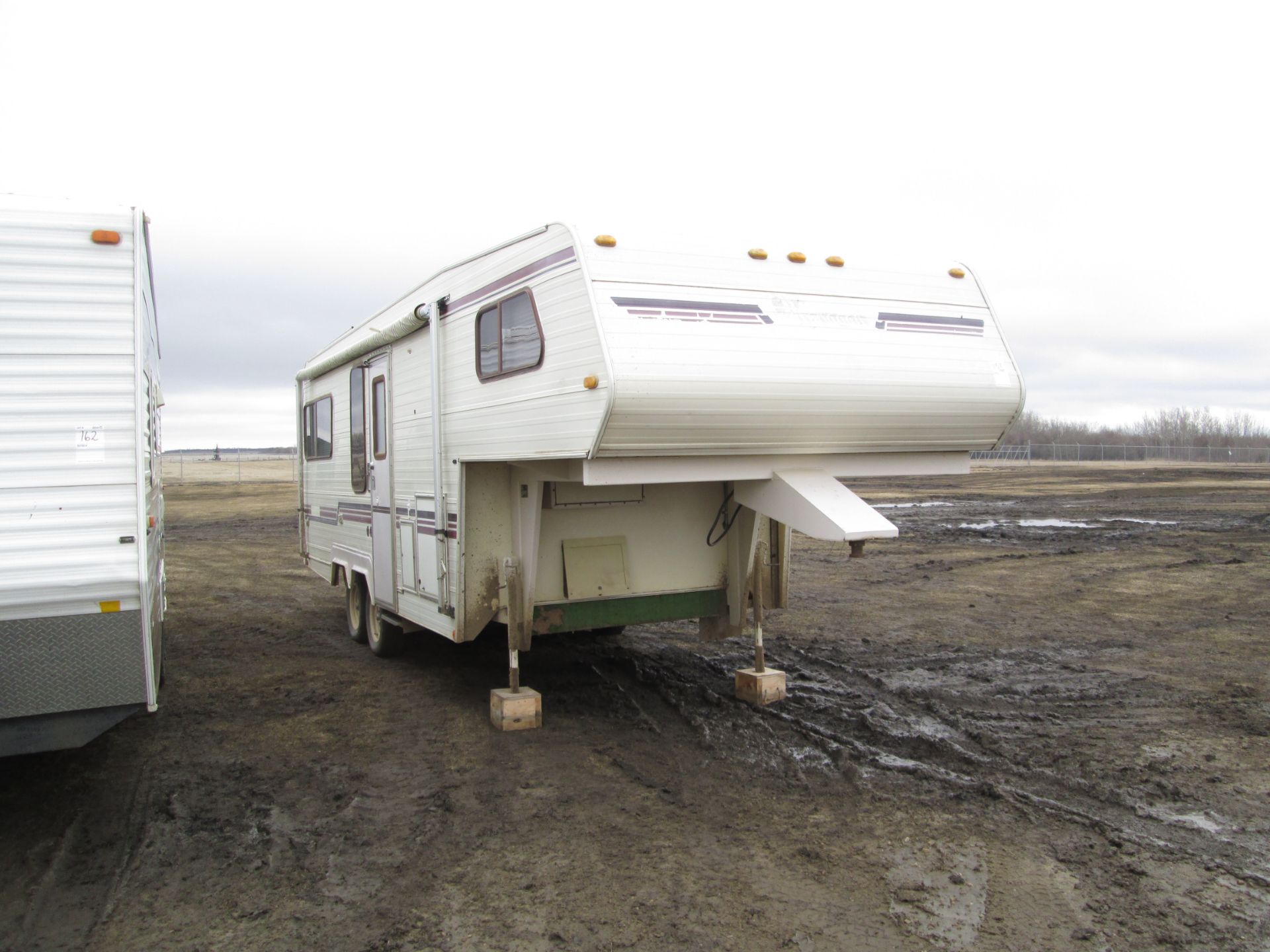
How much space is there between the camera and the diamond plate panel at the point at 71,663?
4.50 metres

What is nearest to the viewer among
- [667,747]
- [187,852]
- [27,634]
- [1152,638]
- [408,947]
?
[408,947]

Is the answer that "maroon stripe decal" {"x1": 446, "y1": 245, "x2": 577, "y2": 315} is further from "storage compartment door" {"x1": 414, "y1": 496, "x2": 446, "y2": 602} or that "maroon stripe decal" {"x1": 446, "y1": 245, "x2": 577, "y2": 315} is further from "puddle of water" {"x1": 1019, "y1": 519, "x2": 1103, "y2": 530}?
"puddle of water" {"x1": 1019, "y1": 519, "x2": 1103, "y2": 530}

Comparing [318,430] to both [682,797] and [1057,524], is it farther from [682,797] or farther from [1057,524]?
[1057,524]

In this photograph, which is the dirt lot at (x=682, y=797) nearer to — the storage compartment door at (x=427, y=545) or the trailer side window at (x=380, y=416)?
the storage compartment door at (x=427, y=545)

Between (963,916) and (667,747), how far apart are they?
2559mm

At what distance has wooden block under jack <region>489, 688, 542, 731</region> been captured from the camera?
6730 mm

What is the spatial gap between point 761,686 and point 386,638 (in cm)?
378

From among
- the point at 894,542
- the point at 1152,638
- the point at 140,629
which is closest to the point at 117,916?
the point at 140,629

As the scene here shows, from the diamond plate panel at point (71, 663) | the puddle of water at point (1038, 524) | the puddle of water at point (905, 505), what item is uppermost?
the diamond plate panel at point (71, 663)

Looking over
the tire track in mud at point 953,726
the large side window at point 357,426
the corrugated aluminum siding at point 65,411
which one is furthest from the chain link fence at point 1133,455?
the corrugated aluminum siding at point 65,411

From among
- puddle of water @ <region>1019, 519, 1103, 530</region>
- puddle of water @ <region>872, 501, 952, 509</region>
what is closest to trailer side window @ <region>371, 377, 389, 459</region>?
puddle of water @ <region>1019, 519, 1103, 530</region>

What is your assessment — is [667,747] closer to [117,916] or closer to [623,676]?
[623,676]

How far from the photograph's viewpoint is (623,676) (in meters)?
8.21

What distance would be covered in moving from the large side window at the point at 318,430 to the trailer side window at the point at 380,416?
1783mm
